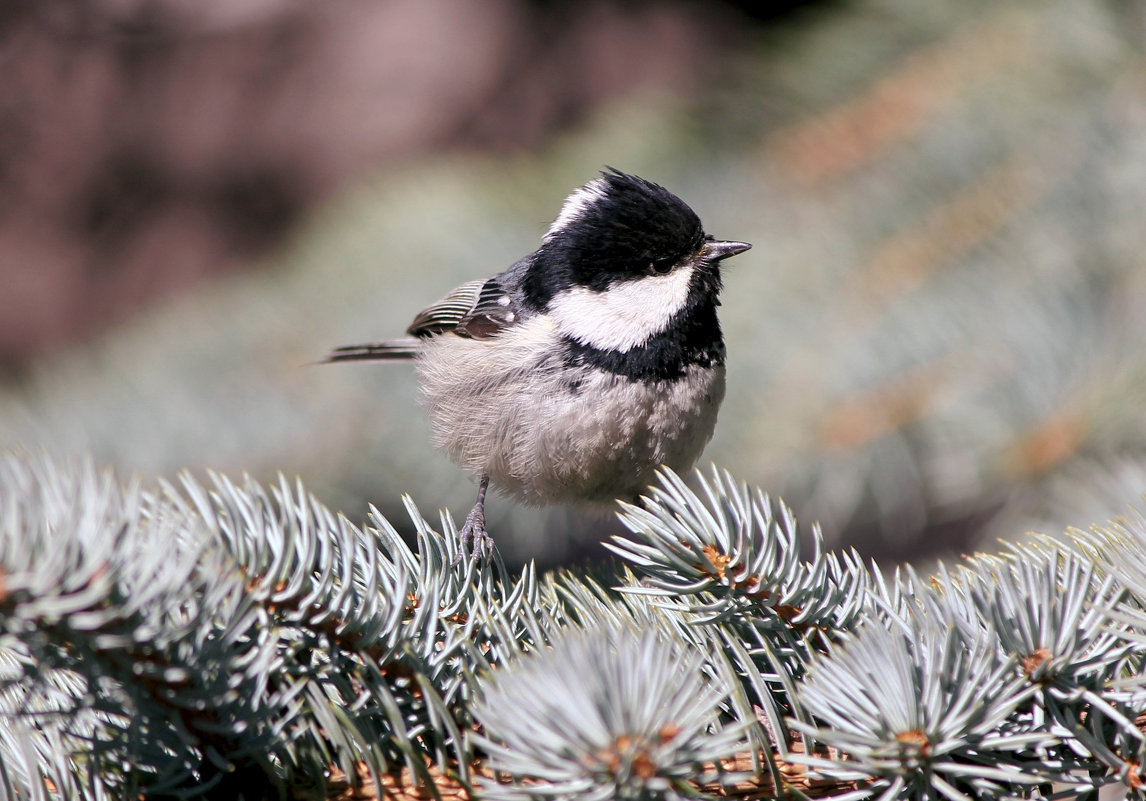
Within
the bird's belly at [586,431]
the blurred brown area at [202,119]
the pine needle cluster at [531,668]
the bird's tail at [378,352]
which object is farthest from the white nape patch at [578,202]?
the blurred brown area at [202,119]

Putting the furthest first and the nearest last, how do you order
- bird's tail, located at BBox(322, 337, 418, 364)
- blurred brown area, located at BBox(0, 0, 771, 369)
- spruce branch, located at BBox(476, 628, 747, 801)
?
blurred brown area, located at BBox(0, 0, 771, 369) → bird's tail, located at BBox(322, 337, 418, 364) → spruce branch, located at BBox(476, 628, 747, 801)

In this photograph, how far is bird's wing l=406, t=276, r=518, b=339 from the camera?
6.62 ft

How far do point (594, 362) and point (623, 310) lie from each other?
0.48 feet

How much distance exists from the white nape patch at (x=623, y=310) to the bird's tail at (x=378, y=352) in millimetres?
519

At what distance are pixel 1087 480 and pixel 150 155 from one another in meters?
4.12

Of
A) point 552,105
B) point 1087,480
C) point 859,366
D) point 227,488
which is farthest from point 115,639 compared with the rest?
point 552,105

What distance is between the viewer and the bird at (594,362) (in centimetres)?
172

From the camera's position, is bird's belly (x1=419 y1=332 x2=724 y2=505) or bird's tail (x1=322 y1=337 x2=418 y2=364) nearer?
bird's belly (x1=419 y1=332 x2=724 y2=505)

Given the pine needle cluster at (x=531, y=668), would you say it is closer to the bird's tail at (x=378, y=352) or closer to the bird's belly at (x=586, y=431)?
the bird's belly at (x=586, y=431)

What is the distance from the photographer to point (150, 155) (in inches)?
169

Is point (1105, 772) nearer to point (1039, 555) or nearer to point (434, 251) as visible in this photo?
point (1039, 555)

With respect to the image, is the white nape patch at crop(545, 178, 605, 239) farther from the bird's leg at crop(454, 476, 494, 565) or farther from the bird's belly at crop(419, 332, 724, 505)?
the bird's leg at crop(454, 476, 494, 565)

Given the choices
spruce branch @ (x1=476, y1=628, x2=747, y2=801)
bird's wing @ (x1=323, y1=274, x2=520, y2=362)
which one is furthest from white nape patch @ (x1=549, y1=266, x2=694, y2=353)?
spruce branch @ (x1=476, y1=628, x2=747, y2=801)

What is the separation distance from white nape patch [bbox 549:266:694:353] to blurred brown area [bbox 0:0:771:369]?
221cm
